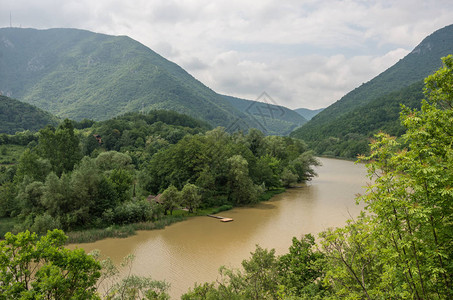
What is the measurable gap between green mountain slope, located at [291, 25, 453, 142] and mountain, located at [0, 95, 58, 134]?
315 feet

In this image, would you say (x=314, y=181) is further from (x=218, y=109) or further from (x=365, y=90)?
(x=365, y=90)

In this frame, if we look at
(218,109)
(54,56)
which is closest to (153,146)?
(218,109)

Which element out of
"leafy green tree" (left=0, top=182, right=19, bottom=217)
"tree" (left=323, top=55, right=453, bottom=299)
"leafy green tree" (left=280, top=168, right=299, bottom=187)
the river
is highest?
"tree" (left=323, top=55, right=453, bottom=299)

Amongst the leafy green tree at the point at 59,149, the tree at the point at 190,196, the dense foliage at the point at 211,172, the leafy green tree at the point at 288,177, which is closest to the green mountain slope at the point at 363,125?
the leafy green tree at the point at 288,177

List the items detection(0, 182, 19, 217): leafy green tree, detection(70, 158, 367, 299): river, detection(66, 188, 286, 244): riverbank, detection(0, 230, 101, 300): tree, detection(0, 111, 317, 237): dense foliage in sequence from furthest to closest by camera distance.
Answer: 1. detection(0, 182, 19, 217): leafy green tree
2. detection(0, 111, 317, 237): dense foliage
3. detection(66, 188, 286, 244): riverbank
4. detection(70, 158, 367, 299): river
5. detection(0, 230, 101, 300): tree

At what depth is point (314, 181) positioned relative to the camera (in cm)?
5059

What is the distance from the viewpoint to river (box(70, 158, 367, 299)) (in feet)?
57.1

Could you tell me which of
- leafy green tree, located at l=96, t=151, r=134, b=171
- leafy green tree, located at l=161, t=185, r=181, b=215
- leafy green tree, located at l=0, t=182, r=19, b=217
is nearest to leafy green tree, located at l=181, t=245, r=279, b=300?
leafy green tree, located at l=161, t=185, r=181, b=215

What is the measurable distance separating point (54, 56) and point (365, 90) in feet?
622

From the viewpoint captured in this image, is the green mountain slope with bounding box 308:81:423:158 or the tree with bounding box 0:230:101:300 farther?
the green mountain slope with bounding box 308:81:423:158

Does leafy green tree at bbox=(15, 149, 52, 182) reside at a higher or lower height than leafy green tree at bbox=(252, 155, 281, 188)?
higher

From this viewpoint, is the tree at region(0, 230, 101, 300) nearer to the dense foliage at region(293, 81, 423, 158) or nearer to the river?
the river

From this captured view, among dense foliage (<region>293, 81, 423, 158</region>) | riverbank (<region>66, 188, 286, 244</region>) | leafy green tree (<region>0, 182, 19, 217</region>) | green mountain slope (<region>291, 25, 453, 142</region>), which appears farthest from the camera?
green mountain slope (<region>291, 25, 453, 142</region>)

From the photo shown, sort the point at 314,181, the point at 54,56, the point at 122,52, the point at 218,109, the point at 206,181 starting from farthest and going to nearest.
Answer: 1. the point at 54,56
2. the point at 122,52
3. the point at 218,109
4. the point at 314,181
5. the point at 206,181
